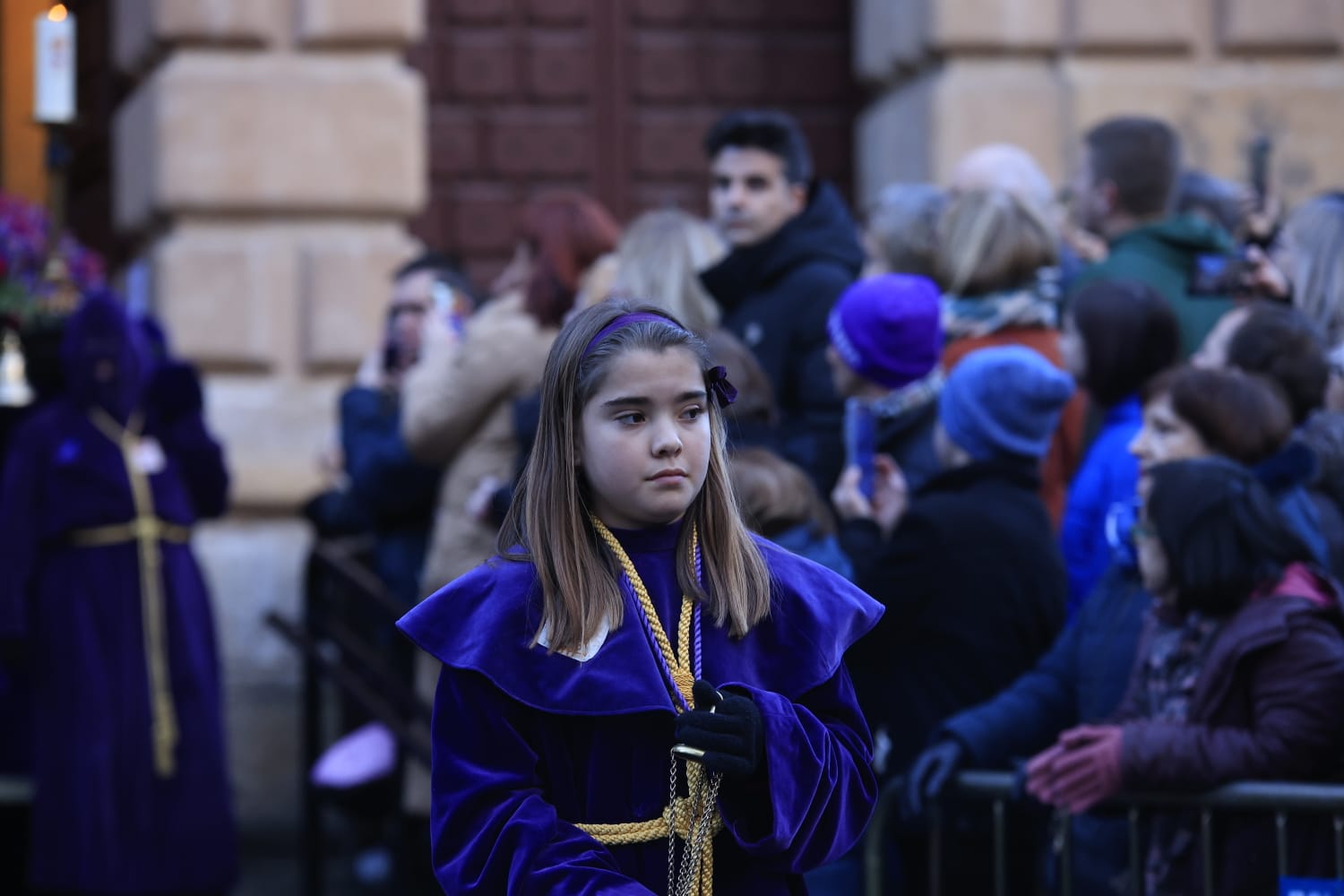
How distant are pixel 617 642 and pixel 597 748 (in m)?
0.15

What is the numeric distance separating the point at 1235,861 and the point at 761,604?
1.61 meters

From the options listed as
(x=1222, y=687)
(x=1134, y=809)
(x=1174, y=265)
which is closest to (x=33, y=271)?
(x=1174, y=265)

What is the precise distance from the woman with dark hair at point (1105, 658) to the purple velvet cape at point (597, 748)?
4.90ft

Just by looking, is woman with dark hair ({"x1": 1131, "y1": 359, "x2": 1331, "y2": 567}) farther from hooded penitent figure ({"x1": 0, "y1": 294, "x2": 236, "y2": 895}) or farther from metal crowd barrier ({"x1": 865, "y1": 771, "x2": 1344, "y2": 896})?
hooded penitent figure ({"x1": 0, "y1": 294, "x2": 236, "y2": 895})

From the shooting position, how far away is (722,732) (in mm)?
2725

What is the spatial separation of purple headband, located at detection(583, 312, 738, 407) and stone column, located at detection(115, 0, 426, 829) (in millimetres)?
5887

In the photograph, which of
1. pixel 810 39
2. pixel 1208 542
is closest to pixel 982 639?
pixel 1208 542

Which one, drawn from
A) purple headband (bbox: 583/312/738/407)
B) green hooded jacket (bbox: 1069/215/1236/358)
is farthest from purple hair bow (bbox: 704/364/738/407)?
green hooded jacket (bbox: 1069/215/1236/358)

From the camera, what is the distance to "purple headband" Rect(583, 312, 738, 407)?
2895mm

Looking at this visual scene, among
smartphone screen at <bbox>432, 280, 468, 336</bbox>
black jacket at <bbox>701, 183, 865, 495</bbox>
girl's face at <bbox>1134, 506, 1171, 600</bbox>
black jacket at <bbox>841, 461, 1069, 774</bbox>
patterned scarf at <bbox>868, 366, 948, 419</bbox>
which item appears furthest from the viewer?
smartphone screen at <bbox>432, 280, 468, 336</bbox>

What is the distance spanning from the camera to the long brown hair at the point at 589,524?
9.33 ft

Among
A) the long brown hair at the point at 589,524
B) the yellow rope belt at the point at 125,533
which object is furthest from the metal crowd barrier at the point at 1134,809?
the yellow rope belt at the point at 125,533

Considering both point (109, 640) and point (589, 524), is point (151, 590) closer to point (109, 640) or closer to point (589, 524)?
point (109, 640)

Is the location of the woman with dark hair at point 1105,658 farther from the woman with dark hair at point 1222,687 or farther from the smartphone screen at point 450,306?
the smartphone screen at point 450,306
